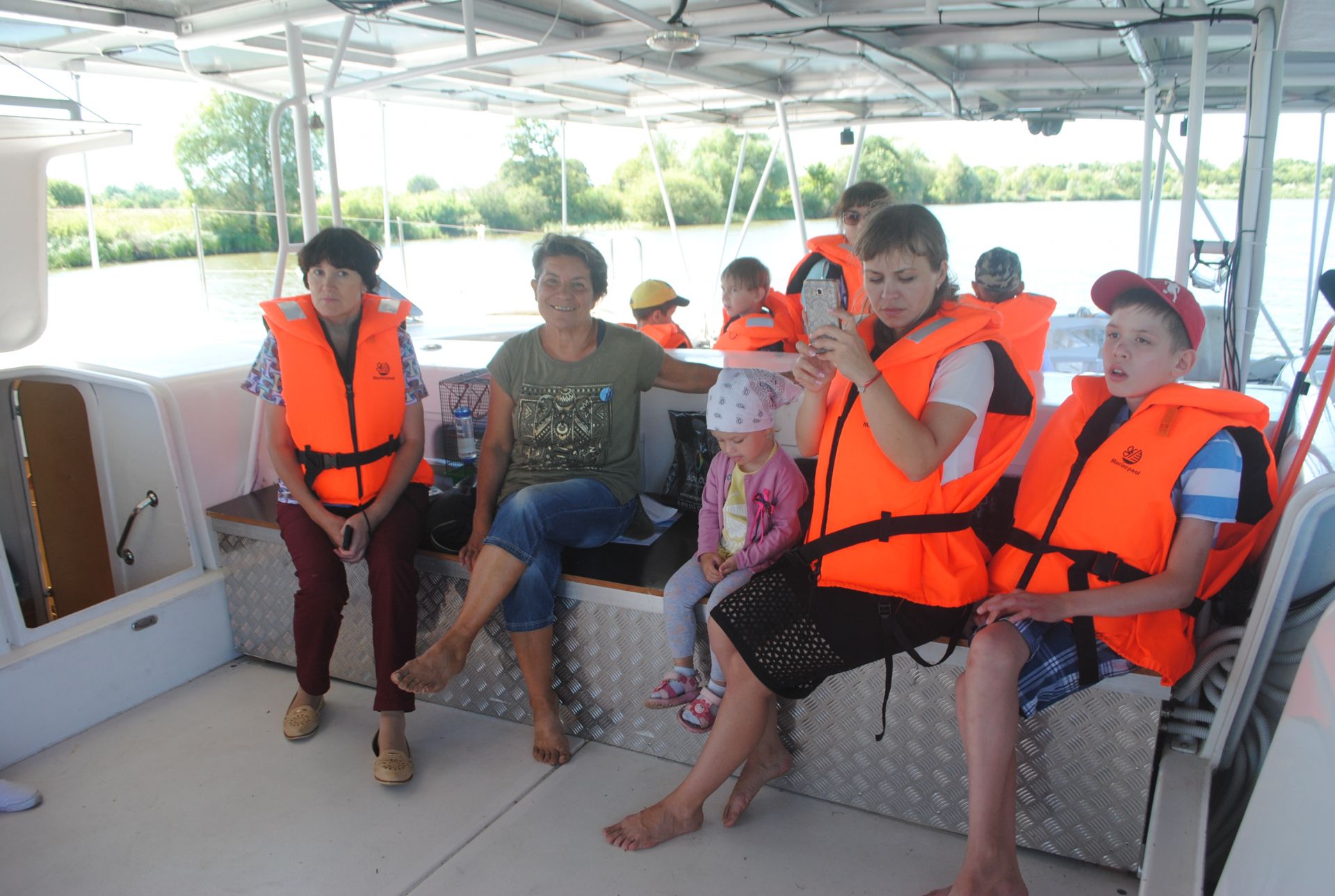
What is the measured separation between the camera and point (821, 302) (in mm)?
1752

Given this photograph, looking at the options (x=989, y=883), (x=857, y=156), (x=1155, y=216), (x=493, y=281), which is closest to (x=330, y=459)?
(x=989, y=883)

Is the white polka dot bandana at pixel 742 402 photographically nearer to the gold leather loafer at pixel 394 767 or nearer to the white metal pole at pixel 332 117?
the gold leather loafer at pixel 394 767

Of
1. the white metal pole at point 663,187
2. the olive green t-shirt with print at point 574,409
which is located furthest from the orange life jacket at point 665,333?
the white metal pole at point 663,187

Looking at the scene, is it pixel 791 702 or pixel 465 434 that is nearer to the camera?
pixel 791 702

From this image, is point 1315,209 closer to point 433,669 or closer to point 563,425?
point 563,425

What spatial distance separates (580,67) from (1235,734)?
5.60m

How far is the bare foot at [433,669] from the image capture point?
2141 mm

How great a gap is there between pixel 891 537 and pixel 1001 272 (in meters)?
2.45

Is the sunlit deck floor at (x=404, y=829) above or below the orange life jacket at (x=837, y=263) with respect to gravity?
below

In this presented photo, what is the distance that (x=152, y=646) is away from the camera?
2703 mm

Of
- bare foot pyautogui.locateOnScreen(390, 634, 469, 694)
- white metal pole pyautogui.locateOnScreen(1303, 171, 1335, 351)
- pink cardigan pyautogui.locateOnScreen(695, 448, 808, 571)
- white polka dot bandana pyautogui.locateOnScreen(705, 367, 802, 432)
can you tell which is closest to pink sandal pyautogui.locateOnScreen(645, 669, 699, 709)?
pink cardigan pyautogui.locateOnScreen(695, 448, 808, 571)

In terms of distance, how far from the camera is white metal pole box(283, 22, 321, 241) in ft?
10.7

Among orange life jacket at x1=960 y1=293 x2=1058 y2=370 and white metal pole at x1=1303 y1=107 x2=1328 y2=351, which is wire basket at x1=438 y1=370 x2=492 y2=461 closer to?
orange life jacket at x1=960 y1=293 x2=1058 y2=370

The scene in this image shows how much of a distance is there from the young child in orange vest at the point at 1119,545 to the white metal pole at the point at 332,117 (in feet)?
8.98
